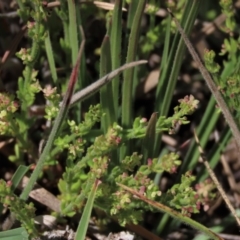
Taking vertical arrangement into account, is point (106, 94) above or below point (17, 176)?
above

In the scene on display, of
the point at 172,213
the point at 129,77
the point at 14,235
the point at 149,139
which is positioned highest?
the point at 129,77

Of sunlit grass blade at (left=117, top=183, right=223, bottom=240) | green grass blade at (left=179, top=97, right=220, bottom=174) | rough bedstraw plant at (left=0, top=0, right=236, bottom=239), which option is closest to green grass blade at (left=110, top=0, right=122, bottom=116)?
rough bedstraw plant at (left=0, top=0, right=236, bottom=239)

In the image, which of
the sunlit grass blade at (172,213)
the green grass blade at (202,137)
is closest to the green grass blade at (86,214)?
the sunlit grass blade at (172,213)

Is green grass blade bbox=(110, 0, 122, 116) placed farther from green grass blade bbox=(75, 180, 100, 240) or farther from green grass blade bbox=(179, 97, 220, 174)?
green grass blade bbox=(179, 97, 220, 174)

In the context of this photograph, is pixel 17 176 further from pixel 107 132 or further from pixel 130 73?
pixel 130 73

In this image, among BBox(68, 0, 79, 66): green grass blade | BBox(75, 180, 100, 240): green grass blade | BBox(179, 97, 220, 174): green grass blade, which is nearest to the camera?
BBox(75, 180, 100, 240): green grass blade

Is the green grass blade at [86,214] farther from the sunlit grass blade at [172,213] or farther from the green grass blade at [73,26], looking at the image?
the green grass blade at [73,26]

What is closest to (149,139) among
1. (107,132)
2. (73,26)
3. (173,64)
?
(107,132)

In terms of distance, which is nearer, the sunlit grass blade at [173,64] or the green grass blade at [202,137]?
the sunlit grass blade at [173,64]
